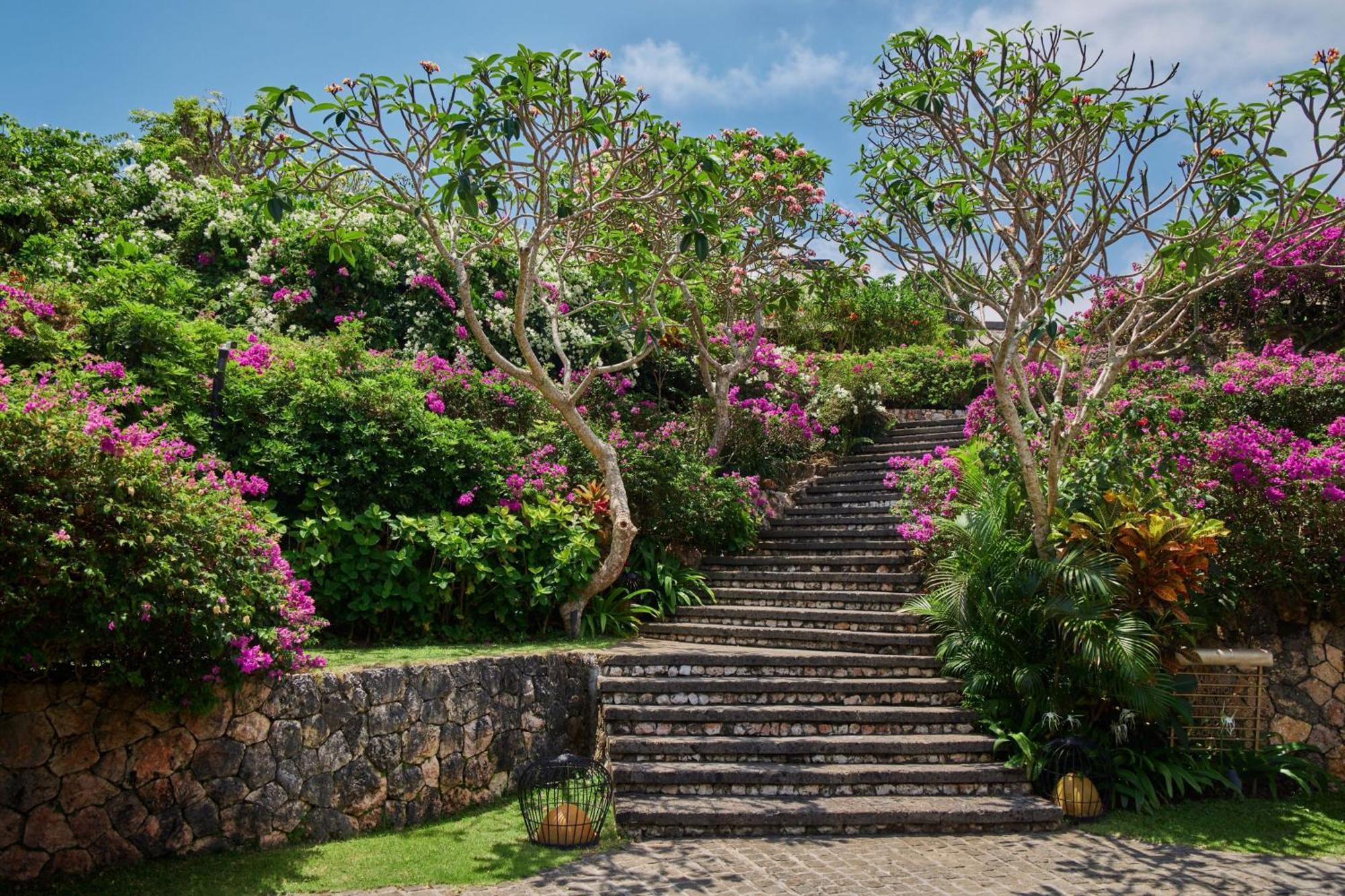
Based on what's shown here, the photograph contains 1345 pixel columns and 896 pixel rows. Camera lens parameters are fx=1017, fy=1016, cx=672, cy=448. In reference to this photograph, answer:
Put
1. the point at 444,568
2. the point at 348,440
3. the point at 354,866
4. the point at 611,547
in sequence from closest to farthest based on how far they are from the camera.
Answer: the point at 354,866 < the point at 444,568 < the point at 348,440 < the point at 611,547

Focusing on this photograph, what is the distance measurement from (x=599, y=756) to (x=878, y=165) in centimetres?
586

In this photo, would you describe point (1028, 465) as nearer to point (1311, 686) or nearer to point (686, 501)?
point (1311, 686)

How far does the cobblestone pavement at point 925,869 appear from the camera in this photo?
6.11 m

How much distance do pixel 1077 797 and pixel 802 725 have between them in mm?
2171

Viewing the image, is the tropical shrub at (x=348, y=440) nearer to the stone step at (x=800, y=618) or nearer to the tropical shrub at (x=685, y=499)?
the tropical shrub at (x=685, y=499)

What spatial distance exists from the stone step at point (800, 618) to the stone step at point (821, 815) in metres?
2.57

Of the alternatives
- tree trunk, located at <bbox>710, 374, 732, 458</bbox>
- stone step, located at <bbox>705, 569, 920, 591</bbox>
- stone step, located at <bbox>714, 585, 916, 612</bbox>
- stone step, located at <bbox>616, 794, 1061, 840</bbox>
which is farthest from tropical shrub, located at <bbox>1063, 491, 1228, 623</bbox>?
tree trunk, located at <bbox>710, 374, 732, 458</bbox>

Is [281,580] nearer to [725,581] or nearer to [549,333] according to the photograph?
[725,581]

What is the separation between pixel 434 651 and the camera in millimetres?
8438

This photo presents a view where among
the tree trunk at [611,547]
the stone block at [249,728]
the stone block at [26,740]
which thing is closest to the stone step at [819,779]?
the tree trunk at [611,547]

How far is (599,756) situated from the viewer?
826 cm

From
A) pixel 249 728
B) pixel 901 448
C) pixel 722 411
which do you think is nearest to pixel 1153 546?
pixel 722 411

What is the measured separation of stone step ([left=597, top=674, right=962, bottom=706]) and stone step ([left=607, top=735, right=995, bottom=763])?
427 millimetres

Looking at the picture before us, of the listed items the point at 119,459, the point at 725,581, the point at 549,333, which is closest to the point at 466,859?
the point at 119,459
